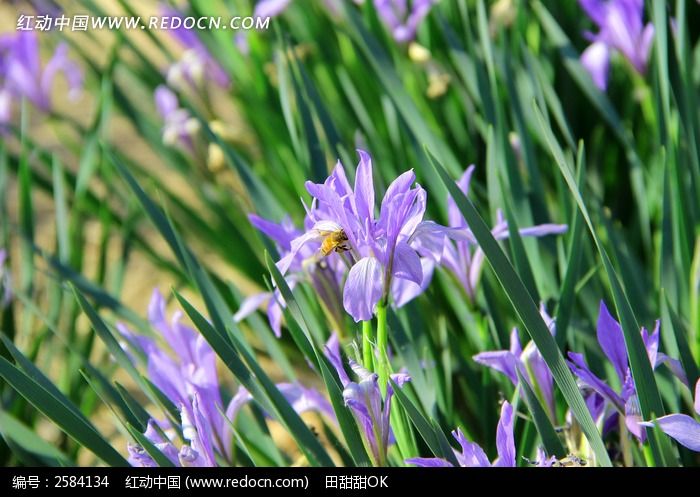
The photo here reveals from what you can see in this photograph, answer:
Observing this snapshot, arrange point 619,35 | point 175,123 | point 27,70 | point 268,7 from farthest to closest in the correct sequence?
point 27,70, point 175,123, point 268,7, point 619,35

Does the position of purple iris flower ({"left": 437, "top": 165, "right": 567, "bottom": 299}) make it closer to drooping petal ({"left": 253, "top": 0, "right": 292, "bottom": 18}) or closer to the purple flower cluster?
the purple flower cluster

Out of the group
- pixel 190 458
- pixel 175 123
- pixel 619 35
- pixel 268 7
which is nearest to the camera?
pixel 190 458

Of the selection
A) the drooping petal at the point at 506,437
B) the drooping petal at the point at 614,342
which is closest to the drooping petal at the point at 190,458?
the drooping petal at the point at 506,437

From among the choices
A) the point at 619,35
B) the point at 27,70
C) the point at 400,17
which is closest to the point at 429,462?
the point at 619,35

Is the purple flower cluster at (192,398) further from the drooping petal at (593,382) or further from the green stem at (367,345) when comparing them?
the drooping petal at (593,382)

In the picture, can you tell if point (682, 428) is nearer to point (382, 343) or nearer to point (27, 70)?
point (382, 343)
